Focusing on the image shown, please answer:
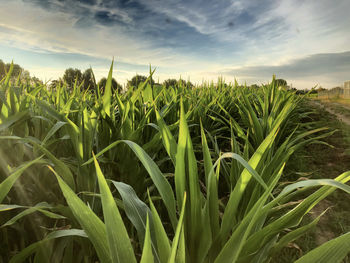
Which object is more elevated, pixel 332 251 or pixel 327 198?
pixel 332 251

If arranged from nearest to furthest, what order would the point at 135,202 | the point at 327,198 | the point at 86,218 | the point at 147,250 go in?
the point at 147,250 → the point at 86,218 → the point at 135,202 → the point at 327,198

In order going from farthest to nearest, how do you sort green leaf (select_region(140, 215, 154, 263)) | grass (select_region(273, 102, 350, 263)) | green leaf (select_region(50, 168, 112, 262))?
grass (select_region(273, 102, 350, 263)) < green leaf (select_region(50, 168, 112, 262)) < green leaf (select_region(140, 215, 154, 263))

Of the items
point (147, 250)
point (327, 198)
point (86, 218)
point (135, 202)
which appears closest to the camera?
point (147, 250)

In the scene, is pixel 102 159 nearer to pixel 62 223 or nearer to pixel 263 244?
pixel 62 223

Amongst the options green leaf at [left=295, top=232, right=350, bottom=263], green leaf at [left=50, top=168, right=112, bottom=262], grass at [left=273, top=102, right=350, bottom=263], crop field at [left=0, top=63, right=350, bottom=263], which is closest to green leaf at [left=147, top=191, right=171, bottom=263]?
crop field at [left=0, top=63, right=350, bottom=263]

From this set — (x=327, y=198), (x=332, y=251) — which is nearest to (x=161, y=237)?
(x=332, y=251)

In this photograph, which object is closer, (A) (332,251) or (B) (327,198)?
(A) (332,251)

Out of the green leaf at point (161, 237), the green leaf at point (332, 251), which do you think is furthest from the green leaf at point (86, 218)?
the green leaf at point (332, 251)

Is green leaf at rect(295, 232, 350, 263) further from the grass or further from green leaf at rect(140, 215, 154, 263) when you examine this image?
green leaf at rect(140, 215, 154, 263)

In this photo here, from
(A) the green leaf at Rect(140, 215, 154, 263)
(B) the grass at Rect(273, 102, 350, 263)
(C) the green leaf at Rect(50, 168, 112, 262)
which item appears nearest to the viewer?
(A) the green leaf at Rect(140, 215, 154, 263)

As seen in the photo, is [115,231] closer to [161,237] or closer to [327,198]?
[161,237]

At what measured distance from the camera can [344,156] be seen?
3723 millimetres

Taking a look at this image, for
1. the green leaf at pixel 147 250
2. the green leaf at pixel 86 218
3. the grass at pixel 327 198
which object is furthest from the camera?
the grass at pixel 327 198

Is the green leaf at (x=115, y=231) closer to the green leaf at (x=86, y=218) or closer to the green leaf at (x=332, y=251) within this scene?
the green leaf at (x=86, y=218)
